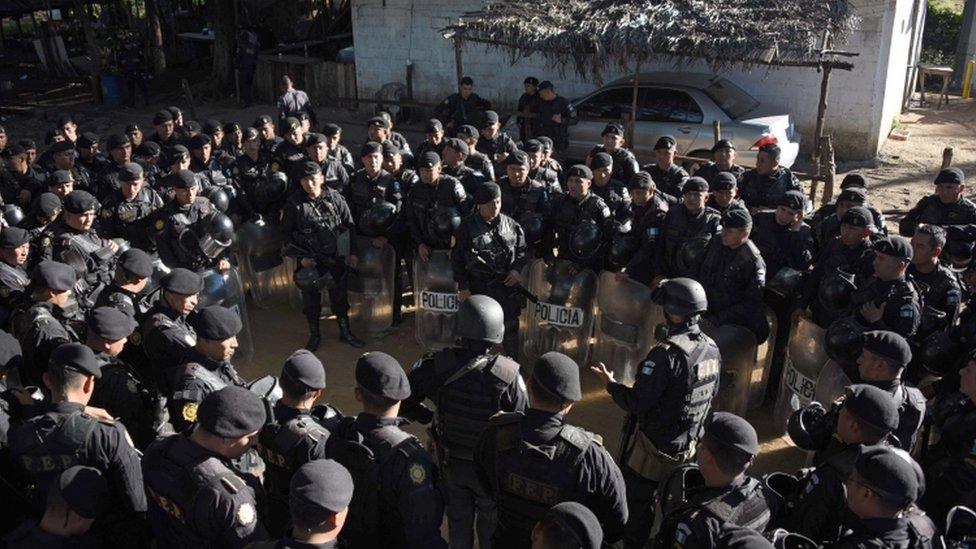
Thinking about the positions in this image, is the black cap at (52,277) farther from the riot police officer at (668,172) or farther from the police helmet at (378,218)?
the riot police officer at (668,172)

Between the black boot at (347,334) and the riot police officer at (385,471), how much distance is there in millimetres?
4279

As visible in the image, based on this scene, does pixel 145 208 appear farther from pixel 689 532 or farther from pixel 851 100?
pixel 851 100

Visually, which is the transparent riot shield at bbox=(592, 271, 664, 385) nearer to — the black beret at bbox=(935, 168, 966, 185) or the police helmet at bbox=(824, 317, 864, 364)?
the police helmet at bbox=(824, 317, 864, 364)

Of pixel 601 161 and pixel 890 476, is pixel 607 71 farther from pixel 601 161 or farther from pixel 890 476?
pixel 890 476

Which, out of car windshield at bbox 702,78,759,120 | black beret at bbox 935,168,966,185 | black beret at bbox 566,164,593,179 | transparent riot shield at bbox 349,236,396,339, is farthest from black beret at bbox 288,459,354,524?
car windshield at bbox 702,78,759,120

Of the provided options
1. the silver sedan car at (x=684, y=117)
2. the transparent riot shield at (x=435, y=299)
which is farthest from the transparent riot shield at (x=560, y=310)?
the silver sedan car at (x=684, y=117)

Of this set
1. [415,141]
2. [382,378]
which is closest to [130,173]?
[382,378]

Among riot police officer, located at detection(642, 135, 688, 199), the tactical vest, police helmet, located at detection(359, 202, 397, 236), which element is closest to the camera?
the tactical vest

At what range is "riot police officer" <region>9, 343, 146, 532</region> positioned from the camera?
3.44m

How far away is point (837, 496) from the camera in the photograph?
3311 mm

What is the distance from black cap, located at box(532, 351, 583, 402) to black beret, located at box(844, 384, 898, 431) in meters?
1.25

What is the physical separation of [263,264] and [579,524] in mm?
6359

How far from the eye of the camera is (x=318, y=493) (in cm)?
275

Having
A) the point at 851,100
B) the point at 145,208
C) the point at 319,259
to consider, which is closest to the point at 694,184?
the point at 319,259
